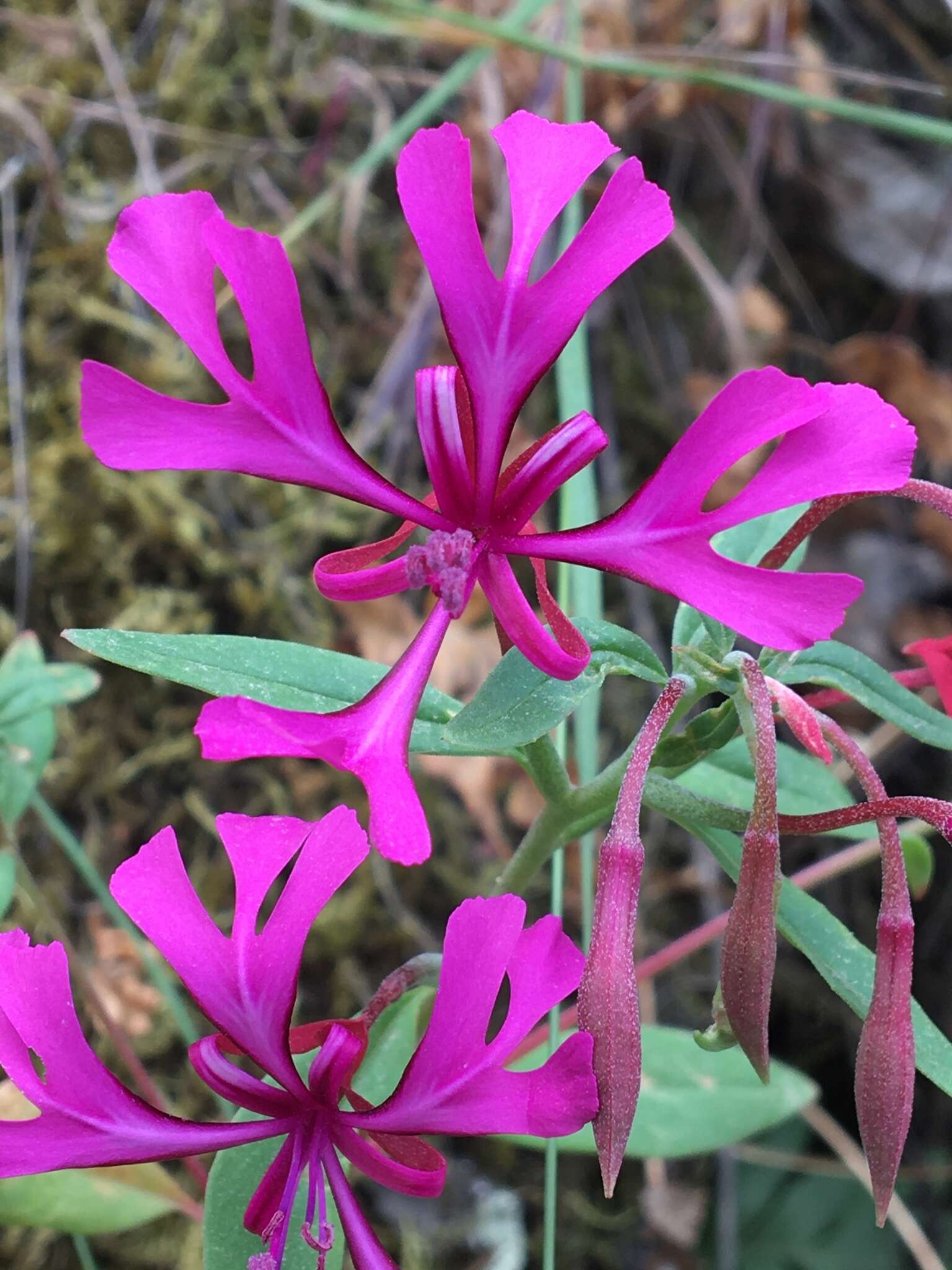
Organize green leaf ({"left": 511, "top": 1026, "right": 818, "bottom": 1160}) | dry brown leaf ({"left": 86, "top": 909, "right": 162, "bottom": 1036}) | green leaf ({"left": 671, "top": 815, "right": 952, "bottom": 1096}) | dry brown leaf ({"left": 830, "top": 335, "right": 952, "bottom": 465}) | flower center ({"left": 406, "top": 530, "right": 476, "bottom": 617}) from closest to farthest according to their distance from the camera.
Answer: flower center ({"left": 406, "top": 530, "right": 476, "bottom": 617}) < green leaf ({"left": 671, "top": 815, "right": 952, "bottom": 1096}) < green leaf ({"left": 511, "top": 1026, "right": 818, "bottom": 1160}) < dry brown leaf ({"left": 86, "top": 909, "right": 162, "bottom": 1036}) < dry brown leaf ({"left": 830, "top": 335, "right": 952, "bottom": 465})

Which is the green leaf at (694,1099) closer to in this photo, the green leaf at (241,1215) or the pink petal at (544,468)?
the green leaf at (241,1215)

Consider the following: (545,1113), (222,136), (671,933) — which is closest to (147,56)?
(222,136)

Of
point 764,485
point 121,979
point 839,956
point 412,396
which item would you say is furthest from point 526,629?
point 412,396

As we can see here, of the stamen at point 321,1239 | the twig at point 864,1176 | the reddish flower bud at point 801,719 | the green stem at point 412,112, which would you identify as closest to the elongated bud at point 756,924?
the reddish flower bud at point 801,719

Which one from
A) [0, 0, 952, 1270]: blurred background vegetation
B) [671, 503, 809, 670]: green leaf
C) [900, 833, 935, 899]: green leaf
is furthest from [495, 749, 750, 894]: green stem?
[0, 0, 952, 1270]: blurred background vegetation

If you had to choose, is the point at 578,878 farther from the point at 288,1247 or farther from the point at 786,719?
the point at 786,719

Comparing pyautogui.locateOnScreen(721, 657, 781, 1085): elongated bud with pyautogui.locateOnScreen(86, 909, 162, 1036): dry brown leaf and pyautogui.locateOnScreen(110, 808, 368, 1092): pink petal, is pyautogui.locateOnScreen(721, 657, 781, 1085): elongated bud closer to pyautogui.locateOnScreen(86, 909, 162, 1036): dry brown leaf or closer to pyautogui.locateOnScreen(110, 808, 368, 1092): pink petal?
pyautogui.locateOnScreen(110, 808, 368, 1092): pink petal

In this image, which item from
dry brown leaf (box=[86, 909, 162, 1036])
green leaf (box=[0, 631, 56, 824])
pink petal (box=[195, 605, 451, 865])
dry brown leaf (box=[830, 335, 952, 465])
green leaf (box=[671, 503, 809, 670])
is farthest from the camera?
dry brown leaf (box=[830, 335, 952, 465])
